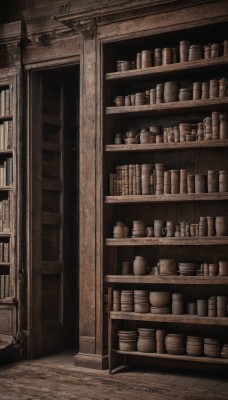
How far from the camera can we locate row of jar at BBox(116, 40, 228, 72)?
5.33 meters

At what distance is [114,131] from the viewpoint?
6.00 metres

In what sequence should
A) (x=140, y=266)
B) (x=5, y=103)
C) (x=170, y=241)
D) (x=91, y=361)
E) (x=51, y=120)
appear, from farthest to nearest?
(x=51, y=120), (x=5, y=103), (x=91, y=361), (x=140, y=266), (x=170, y=241)

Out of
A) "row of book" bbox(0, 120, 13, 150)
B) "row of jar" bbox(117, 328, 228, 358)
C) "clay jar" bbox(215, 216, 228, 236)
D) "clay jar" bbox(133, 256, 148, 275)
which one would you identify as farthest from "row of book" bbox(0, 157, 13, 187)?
"clay jar" bbox(215, 216, 228, 236)

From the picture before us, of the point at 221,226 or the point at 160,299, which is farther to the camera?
the point at 160,299

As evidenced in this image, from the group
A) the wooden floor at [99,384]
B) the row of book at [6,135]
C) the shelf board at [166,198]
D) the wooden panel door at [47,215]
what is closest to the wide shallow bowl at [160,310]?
the wooden floor at [99,384]

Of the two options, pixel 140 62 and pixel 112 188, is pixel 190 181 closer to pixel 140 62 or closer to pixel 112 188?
pixel 112 188

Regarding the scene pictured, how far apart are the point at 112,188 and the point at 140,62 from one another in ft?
3.91

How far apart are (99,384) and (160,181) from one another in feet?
6.01

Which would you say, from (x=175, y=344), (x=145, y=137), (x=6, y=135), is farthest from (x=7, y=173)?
(x=175, y=344)

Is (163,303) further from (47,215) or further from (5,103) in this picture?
(5,103)

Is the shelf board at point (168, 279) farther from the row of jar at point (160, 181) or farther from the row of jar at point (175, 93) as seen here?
the row of jar at point (175, 93)

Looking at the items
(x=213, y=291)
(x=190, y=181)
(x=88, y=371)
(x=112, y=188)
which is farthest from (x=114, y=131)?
(x=88, y=371)

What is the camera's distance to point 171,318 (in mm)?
5383

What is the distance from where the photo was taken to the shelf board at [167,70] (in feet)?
17.2
